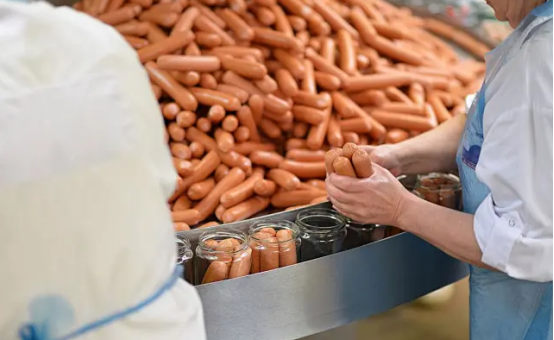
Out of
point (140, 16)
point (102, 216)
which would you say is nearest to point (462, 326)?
point (140, 16)

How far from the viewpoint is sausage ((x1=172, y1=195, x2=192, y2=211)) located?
2.16 m

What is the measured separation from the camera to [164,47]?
238 centimetres

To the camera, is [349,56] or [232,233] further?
[349,56]

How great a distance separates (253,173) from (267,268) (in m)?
0.51

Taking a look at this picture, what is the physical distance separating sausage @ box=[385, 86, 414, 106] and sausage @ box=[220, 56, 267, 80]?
0.56 metres

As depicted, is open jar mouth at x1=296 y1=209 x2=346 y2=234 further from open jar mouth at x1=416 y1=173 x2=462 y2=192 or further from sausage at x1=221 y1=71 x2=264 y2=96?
sausage at x1=221 y1=71 x2=264 y2=96

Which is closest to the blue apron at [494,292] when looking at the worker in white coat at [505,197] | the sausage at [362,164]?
the worker in white coat at [505,197]

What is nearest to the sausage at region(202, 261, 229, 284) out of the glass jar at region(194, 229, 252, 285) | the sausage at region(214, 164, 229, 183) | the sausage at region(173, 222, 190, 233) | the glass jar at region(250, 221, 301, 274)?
the glass jar at region(194, 229, 252, 285)

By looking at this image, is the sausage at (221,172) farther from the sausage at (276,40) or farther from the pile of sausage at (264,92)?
the sausage at (276,40)

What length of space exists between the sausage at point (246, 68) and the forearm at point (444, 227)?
87cm

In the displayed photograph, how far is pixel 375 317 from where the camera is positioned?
290 cm

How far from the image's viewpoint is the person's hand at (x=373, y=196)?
1680mm

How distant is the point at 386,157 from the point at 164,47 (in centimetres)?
88

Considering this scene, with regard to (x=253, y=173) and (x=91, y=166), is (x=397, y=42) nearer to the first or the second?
(x=253, y=173)
